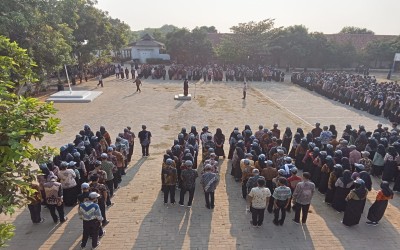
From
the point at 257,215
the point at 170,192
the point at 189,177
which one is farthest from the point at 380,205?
the point at 170,192

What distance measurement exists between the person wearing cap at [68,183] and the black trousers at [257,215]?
4.41m

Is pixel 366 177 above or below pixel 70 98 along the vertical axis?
above

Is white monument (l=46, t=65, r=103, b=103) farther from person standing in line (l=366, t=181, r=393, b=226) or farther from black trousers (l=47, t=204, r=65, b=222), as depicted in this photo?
person standing in line (l=366, t=181, r=393, b=226)

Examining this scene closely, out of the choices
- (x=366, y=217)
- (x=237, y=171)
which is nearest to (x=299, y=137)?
(x=237, y=171)

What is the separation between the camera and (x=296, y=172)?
7379 mm

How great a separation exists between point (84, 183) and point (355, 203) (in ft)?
19.9

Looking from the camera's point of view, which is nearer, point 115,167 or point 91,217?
point 91,217

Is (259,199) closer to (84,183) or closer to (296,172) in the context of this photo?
(296,172)

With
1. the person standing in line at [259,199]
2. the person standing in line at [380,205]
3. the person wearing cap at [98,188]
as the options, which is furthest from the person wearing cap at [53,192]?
the person standing in line at [380,205]

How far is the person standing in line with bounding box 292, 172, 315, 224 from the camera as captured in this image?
692 centimetres

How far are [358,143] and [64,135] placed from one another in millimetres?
11960

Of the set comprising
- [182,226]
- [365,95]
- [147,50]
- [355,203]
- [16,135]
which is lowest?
[182,226]

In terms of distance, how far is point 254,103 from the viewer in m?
20.8

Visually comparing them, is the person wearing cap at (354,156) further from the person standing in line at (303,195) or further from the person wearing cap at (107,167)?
the person wearing cap at (107,167)
